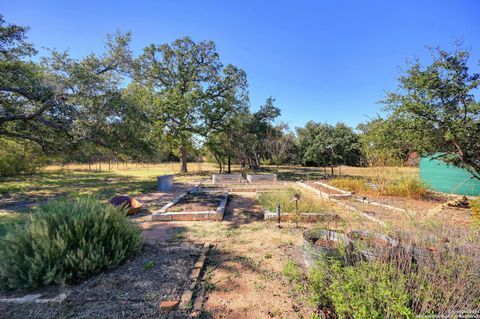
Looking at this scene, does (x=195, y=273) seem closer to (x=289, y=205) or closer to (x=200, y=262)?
(x=200, y=262)

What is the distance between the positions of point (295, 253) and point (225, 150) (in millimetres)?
14032

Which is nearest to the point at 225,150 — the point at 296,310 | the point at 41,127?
the point at 41,127

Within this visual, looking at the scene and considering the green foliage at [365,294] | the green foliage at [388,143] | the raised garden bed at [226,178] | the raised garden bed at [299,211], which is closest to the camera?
the green foliage at [365,294]

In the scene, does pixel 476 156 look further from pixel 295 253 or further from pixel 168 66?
pixel 168 66

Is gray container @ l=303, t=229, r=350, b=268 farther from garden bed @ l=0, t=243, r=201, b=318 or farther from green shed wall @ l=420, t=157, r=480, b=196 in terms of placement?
green shed wall @ l=420, t=157, r=480, b=196

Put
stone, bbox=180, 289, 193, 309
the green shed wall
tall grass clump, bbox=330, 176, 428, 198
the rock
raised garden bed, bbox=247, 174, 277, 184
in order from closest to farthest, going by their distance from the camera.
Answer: stone, bbox=180, 289, 193, 309 → the rock → tall grass clump, bbox=330, 176, 428, 198 → the green shed wall → raised garden bed, bbox=247, 174, 277, 184

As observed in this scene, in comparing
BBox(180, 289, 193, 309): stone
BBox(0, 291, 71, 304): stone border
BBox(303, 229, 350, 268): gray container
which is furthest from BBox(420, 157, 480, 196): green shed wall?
BBox(0, 291, 71, 304): stone border

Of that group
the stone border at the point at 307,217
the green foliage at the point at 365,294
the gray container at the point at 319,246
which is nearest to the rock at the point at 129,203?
the stone border at the point at 307,217

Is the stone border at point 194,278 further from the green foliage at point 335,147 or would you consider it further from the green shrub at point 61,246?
the green foliage at point 335,147

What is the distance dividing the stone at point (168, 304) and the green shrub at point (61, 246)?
4.02 ft

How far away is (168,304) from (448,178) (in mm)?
11837

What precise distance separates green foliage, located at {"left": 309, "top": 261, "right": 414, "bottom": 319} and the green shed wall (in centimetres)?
886

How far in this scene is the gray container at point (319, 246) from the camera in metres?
2.58

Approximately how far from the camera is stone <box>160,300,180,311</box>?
227 centimetres
